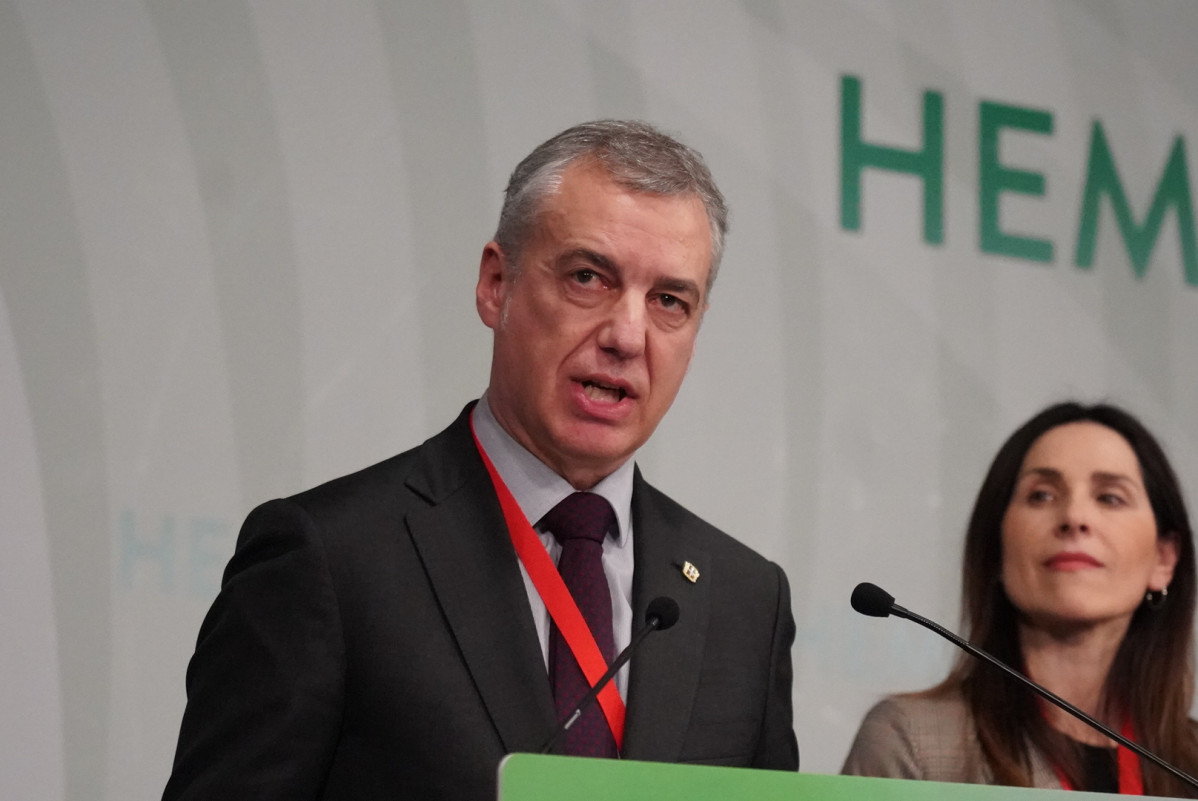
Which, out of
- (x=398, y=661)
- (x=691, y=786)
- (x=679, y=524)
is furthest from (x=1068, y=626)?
(x=691, y=786)

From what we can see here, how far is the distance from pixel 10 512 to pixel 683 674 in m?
1.40

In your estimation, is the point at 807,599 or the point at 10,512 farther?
the point at 807,599

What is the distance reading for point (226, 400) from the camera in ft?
9.57

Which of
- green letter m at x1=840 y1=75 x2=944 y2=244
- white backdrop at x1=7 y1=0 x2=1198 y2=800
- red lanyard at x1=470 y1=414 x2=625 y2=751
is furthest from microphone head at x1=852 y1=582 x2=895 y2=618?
green letter m at x1=840 y1=75 x2=944 y2=244

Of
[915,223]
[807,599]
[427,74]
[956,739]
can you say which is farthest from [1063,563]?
[427,74]

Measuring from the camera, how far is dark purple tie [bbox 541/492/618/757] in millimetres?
1930

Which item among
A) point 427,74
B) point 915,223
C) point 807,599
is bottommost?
point 807,599

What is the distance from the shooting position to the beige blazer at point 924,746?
9.21 ft

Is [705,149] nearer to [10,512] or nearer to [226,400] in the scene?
[226,400]

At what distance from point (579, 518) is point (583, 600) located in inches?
5.4

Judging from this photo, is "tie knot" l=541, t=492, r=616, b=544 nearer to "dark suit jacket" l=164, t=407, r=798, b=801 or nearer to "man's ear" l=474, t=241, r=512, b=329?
"dark suit jacket" l=164, t=407, r=798, b=801

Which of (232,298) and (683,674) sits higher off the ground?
(232,298)

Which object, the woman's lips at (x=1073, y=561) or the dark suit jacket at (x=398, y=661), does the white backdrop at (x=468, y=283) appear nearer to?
the woman's lips at (x=1073, y=561)

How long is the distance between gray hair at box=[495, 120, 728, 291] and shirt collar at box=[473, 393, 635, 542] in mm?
258
